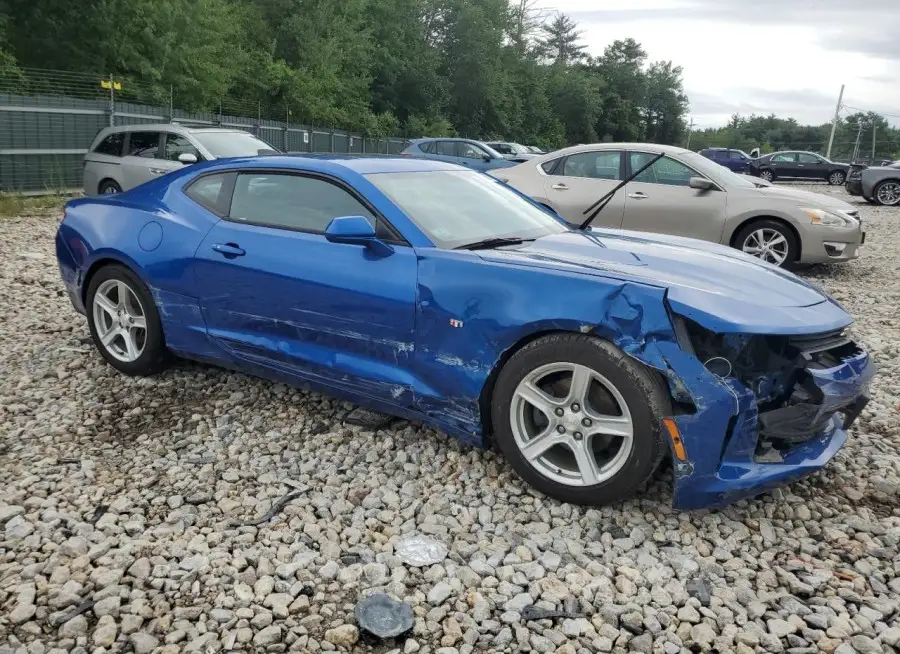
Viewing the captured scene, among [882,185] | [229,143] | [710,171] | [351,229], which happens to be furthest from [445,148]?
[351,229]

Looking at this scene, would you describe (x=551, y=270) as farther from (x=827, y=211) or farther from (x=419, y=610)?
(x=827, y=211)

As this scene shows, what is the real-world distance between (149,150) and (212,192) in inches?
318

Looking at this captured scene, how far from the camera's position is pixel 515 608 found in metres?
2.53

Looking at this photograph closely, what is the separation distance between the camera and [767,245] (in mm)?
8125

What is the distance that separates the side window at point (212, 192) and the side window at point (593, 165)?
5.52 m

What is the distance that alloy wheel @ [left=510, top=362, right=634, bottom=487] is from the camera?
2951 mm

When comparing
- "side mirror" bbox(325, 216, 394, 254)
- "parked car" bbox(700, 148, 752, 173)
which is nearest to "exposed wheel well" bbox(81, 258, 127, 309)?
"side mirror" bbox(325, 216, 394, 254)

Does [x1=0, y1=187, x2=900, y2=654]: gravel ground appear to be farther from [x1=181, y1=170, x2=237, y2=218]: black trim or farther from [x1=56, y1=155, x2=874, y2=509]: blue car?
[x1=181, y1=170, x2=237, y2=218]: black trim

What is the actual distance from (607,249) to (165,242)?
2.46m

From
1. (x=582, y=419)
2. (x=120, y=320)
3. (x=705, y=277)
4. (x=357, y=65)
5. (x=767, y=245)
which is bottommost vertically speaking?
(x=120, y=320)

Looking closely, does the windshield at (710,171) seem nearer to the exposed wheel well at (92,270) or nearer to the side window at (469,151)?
the exposed wheel well at (92,270)

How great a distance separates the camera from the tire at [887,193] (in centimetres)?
1831

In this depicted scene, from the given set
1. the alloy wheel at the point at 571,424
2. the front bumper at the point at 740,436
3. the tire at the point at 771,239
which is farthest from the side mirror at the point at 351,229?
the tire at the point at 771,239

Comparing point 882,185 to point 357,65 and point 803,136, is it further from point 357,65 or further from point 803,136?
point 803,136
